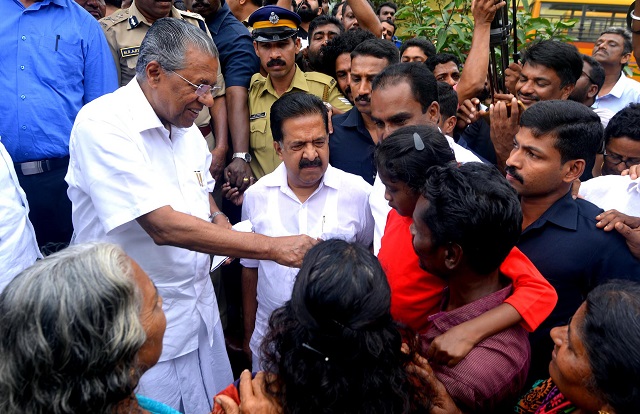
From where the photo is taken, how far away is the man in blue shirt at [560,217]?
82.9 inches

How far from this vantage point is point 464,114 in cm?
371

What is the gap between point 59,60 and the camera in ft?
10.5

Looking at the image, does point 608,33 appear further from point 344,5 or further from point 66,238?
point 66,238

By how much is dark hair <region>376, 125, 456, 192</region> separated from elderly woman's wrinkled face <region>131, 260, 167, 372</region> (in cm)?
111

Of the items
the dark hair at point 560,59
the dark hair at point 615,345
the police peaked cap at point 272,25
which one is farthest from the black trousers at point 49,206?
the dark hair at point 560,59

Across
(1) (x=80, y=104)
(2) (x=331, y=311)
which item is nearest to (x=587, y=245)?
(2) (x=331, y=311)

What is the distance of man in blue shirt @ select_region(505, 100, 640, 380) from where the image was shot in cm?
211

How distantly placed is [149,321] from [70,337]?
0.32m

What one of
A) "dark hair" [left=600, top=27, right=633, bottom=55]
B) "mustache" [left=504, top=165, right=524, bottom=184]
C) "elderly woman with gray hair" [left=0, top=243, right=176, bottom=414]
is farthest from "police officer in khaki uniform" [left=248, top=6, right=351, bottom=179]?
"dark hair" [left=600, top=27, right=633, bottom=55]

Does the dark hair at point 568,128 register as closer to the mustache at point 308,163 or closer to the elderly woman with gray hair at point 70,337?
the mustache at point 308,163

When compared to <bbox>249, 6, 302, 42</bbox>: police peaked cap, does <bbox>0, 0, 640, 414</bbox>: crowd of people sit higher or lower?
lower

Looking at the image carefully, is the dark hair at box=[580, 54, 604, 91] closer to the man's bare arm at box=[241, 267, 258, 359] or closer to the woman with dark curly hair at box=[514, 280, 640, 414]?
the man's bare arm at box=[241, 267, 258, 359]

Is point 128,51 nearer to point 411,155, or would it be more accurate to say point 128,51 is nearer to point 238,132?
point 238,132

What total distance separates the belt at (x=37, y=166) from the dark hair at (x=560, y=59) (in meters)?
3.22
